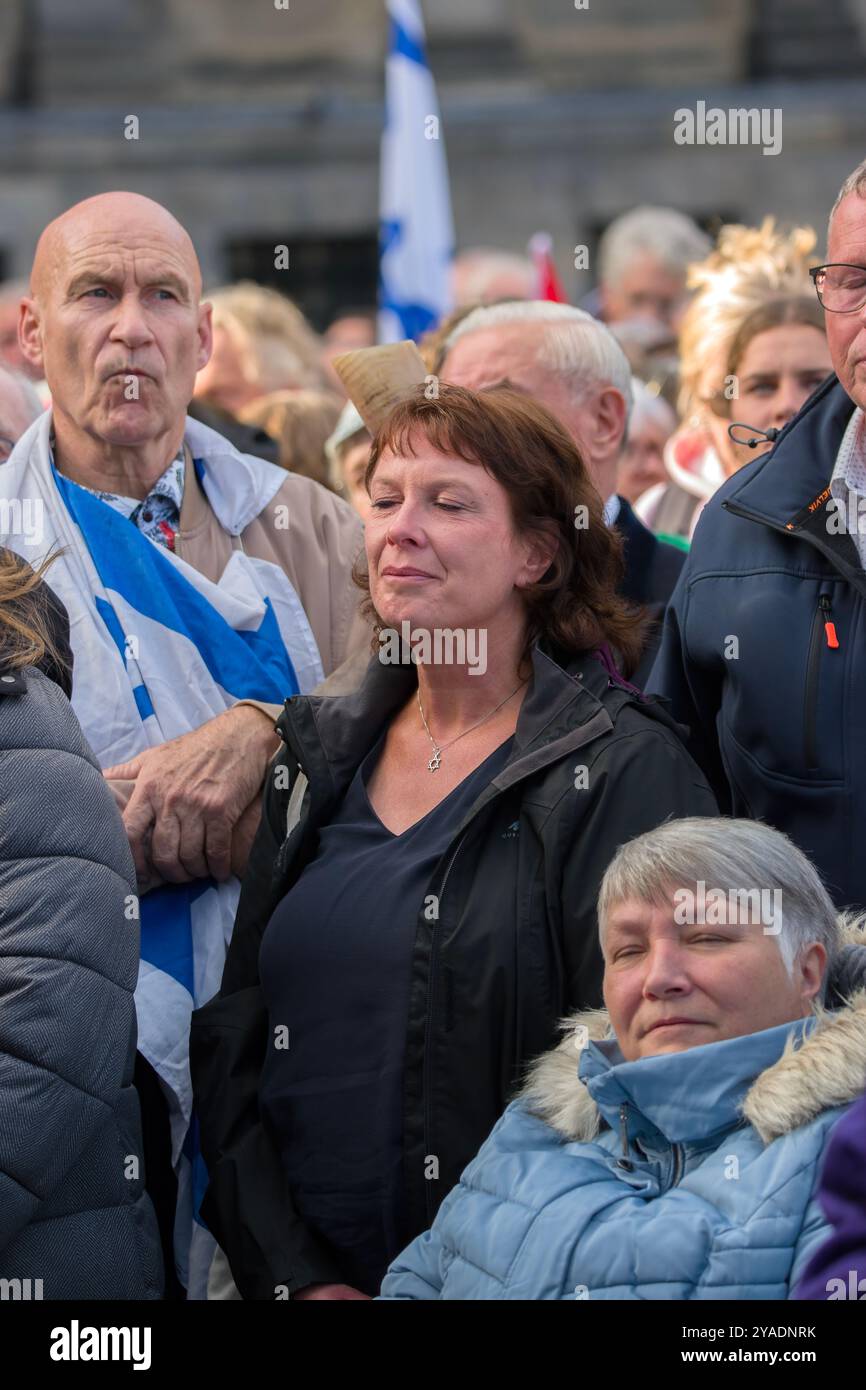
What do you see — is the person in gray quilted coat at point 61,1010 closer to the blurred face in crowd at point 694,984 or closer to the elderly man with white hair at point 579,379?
the blurred face in crowd at point 694,984

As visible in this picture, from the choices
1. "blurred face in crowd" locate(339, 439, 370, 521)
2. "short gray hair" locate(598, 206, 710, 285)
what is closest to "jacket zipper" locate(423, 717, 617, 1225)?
"blurred face in crowd" locate(339, 439, 370, 521)

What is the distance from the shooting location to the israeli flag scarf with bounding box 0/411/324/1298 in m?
3.85

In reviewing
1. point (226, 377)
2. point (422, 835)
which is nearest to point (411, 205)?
point (226, 377)

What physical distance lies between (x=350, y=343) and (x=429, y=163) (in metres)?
2.17

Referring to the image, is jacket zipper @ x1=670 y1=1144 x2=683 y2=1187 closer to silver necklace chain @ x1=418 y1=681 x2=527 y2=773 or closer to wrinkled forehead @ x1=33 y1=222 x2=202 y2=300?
silver necklace chain @ x1=418 y1=681 x2=527 y2=773

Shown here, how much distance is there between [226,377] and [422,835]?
148 inches

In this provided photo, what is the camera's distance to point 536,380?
181 inches

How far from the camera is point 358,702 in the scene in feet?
12.7

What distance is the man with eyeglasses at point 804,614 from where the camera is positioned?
3.67 metres

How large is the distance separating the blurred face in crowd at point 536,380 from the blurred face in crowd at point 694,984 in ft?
5.32

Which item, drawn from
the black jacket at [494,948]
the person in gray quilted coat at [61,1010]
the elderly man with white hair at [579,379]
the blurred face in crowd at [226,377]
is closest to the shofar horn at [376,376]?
the elderly man with white hair at [579,379]
